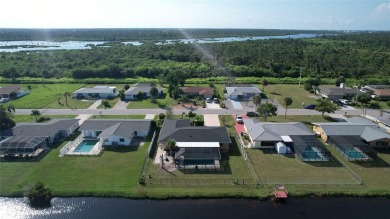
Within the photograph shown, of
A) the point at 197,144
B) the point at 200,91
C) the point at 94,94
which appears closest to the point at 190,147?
the point at 197,144

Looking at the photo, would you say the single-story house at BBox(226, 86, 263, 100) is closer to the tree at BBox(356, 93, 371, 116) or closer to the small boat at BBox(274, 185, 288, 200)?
the tree at BBox(356, 93, 371, 116)

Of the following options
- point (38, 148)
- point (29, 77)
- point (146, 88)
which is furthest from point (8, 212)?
point (29, 77)

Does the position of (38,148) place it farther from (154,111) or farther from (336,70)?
(336,70)

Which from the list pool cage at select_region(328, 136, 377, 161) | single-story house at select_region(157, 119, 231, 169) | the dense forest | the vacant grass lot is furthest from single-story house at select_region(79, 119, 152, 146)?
the dense forest

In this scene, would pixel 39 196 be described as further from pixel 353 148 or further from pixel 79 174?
pixel 353 148

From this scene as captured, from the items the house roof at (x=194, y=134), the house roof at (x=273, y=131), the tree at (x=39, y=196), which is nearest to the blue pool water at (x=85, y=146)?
the house roof at (x=194, y=134)
